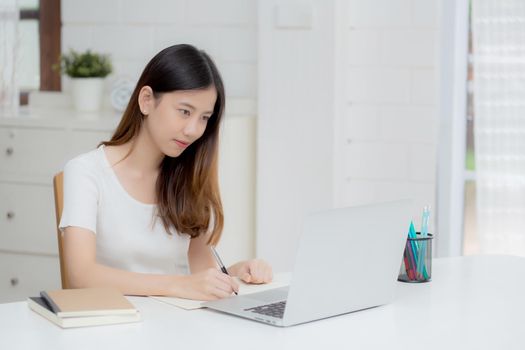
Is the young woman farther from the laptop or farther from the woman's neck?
the laptop

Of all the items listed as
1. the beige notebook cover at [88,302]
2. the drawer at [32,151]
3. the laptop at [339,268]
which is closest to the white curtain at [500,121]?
the drawer at [32,151]

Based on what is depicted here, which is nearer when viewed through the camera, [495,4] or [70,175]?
[70,175]

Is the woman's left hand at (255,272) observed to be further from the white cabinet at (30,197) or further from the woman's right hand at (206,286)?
the white cabinet at (30,197)

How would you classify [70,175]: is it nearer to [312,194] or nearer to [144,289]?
[144,289]

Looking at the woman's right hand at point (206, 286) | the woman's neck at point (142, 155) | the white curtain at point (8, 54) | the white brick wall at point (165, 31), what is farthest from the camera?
the white curtain at point (8, 54)

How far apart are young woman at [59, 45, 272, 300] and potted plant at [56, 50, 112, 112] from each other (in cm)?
143

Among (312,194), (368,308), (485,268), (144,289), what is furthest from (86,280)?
(312,194)

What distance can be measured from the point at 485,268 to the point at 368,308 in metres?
0.50

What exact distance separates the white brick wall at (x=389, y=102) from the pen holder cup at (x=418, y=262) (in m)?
1.30

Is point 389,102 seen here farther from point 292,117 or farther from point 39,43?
point 39,43

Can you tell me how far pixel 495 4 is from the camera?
333 centimetres

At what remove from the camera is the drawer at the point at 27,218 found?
3.44 meters

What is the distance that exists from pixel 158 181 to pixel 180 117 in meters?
0.20

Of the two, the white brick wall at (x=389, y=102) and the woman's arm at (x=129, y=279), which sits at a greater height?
the white brick wall at (x=389, y=102)
